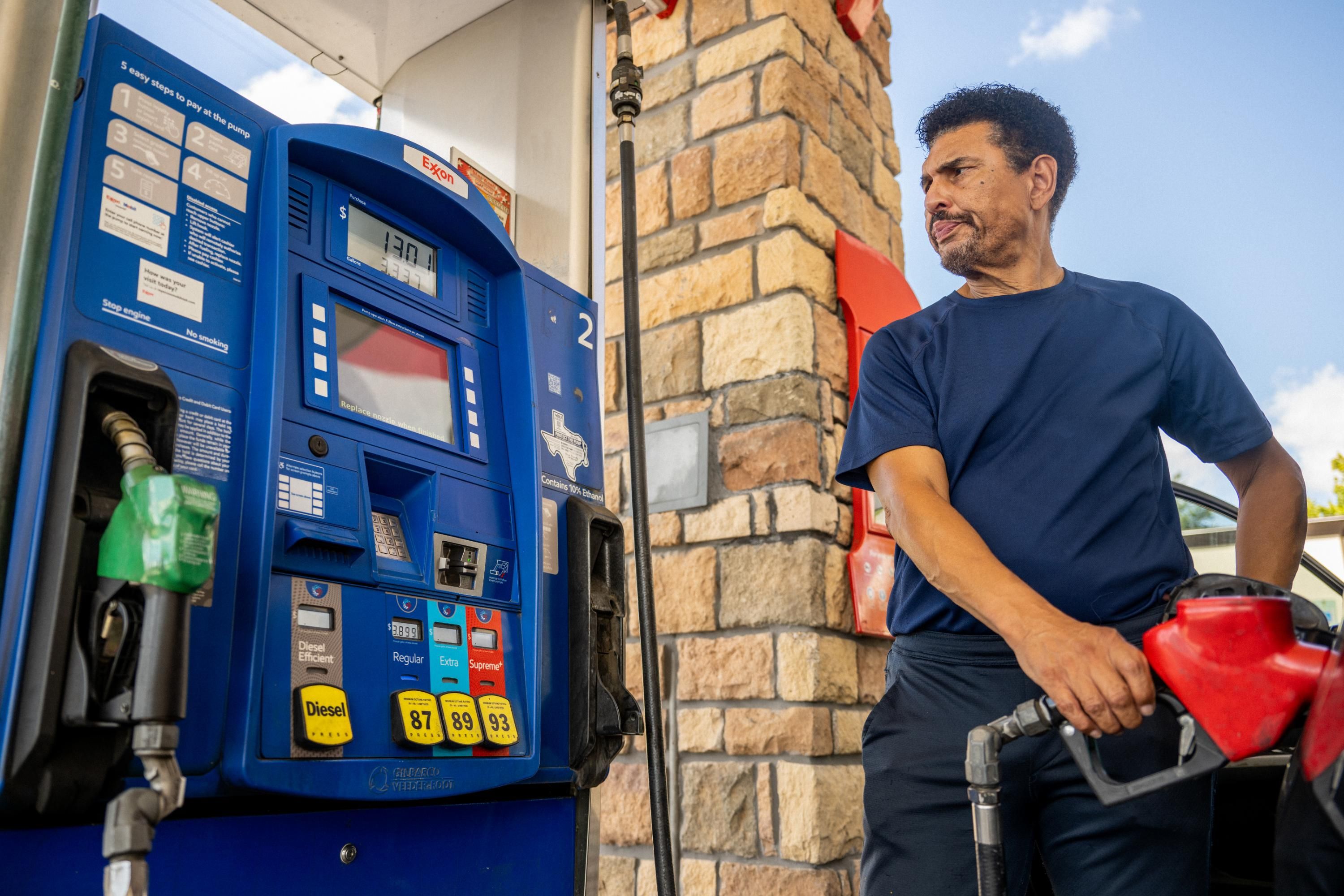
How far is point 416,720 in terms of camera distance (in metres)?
1.27

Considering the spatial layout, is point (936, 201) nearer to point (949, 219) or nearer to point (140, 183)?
point (949, 219)

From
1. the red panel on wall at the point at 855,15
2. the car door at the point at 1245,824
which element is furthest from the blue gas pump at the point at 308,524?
the red panel on wall at the point at 855,15

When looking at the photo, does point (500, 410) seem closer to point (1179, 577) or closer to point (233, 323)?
point (233, 323)

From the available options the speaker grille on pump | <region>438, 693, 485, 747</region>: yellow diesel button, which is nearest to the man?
<region>438, 693, 485, 747</region>: yellow diesel button

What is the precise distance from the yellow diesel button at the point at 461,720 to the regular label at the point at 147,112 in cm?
78

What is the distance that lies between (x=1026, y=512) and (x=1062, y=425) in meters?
0.16

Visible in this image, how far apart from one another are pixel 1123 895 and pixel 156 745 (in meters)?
1.18

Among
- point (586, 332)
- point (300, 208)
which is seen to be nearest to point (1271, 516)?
point (586, 332)

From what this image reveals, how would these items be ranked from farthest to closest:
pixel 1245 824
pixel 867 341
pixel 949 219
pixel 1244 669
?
1. pixel 867 341
2. pixel 1245 824
3. pixel 949 219
4. pixel 1244 669

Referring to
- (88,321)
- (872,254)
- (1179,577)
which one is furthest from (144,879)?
(872,254)

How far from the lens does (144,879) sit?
89 centimetres

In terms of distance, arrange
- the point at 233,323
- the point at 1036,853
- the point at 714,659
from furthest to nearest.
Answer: the point at 714,659 < the point at 1036,853 < the point at 233,323

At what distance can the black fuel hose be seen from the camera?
1708 mm

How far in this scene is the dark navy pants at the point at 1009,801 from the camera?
132 cm
